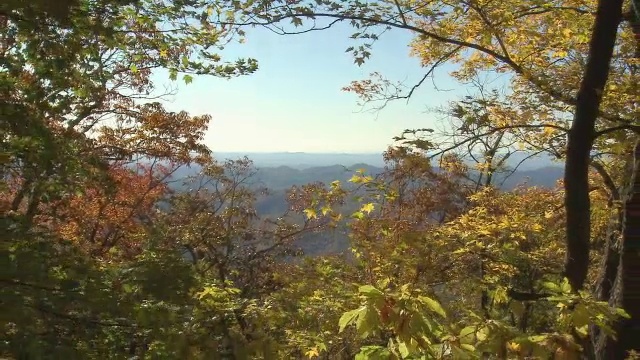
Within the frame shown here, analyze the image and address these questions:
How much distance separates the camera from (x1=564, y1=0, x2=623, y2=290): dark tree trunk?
11.9 feet

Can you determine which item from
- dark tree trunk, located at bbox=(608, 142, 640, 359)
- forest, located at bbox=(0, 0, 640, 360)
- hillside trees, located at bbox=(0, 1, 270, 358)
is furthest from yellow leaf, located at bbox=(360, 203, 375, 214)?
dark tree trunk, located at bbox=(608, 142, 640, 359)

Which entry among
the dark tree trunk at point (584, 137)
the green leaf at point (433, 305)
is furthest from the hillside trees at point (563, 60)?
the green leaf at point (433, 305)

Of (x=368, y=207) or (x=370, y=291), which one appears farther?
(x=368, y=207)

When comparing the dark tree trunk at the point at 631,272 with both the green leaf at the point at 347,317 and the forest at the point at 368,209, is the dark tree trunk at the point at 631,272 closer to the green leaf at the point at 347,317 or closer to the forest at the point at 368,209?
the forest at the point at 368,209

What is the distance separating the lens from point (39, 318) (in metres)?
2.95

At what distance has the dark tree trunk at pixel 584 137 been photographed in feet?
11.9

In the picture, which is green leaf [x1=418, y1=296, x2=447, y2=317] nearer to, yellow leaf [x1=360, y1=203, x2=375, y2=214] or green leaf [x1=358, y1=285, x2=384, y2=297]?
green leaf [x1=358, y1=285, x2=384, y2=297]

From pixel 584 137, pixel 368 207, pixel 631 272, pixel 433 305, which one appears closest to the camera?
pixel 433 305

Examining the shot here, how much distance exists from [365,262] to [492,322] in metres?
6.33

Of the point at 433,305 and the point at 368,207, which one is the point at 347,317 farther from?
the point at 368,207

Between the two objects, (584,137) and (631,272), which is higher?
(584,137)

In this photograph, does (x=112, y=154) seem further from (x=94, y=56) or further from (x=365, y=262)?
(x=94, y=56)

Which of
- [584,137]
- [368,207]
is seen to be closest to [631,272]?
[584,137]

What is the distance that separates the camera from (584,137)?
385 cm
